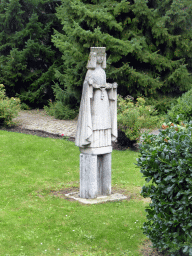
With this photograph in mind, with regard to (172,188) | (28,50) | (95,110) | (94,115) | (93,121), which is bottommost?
(172,188)

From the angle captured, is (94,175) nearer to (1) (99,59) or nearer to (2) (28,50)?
(1) (99,59)

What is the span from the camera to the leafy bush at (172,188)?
452 cm

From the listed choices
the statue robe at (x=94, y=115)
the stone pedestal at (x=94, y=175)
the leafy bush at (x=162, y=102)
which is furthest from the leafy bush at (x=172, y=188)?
the leafy bush at (x=162, y=102)

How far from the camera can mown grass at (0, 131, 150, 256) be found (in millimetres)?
5711

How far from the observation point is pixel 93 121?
7.58 meters

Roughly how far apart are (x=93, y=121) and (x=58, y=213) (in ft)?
6.89

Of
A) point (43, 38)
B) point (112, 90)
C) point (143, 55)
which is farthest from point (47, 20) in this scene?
point (112, 90)

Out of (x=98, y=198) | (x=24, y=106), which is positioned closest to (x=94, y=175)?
(x=98, y=198)

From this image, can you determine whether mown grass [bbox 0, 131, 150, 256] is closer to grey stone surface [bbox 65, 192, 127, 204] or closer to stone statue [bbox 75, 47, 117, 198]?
grey stone surface [bbox 65, 192, 127, 204]

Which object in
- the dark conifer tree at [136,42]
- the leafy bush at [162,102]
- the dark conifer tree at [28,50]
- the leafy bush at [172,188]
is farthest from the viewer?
the dark conifer tree at [28,50]

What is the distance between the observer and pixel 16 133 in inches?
543

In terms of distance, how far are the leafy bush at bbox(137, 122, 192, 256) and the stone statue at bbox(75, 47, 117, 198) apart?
247 centimetres

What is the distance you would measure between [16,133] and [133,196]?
7152mm

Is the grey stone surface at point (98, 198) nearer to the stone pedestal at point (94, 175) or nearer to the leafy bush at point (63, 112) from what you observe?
the stone pedestal at point (94, 175)
